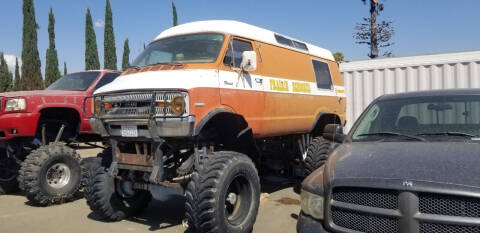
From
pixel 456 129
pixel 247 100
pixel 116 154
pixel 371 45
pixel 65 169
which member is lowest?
pixel 65 169

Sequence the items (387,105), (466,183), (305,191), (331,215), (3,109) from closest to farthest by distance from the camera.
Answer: (466,183) → (331,215) → (305,191) → (387,105) → (3,109)

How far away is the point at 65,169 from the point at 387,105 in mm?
5354

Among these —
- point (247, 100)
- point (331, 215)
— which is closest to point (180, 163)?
point (247, 100)

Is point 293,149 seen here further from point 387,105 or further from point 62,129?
point 62,129

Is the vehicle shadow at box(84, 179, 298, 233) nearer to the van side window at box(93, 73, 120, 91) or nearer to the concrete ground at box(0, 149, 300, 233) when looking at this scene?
the concrete ground at box(0, 149, 300, 233)


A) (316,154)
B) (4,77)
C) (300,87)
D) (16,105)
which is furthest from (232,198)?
(4,77)

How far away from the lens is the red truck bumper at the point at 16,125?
252 inches

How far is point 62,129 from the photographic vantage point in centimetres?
706

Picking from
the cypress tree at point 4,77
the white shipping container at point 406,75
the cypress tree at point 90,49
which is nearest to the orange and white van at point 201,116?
the white shipping container at point 406,75

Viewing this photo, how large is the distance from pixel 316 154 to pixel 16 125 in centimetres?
501

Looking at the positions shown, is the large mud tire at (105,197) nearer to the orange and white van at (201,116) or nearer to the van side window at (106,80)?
the orange and white van at (201,116)

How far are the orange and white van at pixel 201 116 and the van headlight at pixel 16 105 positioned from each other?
2163 millimetres

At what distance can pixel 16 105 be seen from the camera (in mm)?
6512

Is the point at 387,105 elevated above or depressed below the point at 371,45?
below
